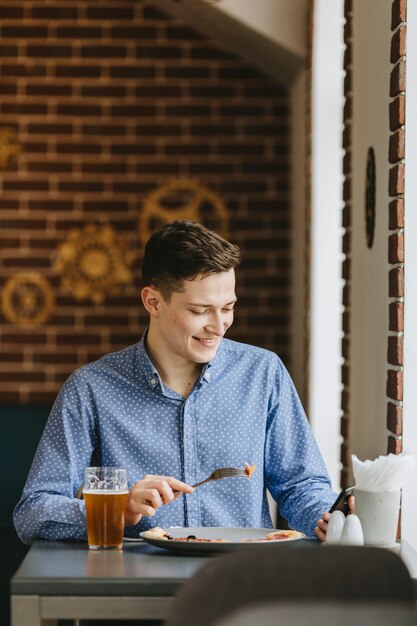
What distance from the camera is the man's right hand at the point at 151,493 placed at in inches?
78.4

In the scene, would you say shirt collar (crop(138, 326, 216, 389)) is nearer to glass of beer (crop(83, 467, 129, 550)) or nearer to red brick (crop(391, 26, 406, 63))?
glass of beer (crop(83, 467, 129, 550))

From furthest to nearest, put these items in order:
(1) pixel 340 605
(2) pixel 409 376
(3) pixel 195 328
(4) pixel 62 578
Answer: (2) pixel 409 376, (3) pixel 195 328, (4) pixel 62 578, (1) pixel 340 605

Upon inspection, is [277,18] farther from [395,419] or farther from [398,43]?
[395,419]

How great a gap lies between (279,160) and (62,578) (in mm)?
3477

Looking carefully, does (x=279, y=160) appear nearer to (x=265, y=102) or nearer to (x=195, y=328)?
(x=265, y=102)

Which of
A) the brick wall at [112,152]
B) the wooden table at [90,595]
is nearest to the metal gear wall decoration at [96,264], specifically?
the brick wall at [112,152]

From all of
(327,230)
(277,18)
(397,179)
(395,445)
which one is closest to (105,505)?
(395,445)

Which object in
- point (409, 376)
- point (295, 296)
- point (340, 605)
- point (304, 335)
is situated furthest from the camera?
point (295, 296)

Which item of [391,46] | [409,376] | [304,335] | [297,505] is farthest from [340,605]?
[304,335]

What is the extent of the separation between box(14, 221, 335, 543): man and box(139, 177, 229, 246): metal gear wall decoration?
2575 mm

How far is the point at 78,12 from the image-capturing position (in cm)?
499

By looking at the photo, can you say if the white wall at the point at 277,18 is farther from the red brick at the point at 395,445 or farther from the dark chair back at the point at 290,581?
the dark chair back at the point at 290,581

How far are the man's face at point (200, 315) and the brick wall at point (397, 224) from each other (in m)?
0.45

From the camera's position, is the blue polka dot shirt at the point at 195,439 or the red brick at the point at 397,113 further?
the red brick at the point at 397,113
